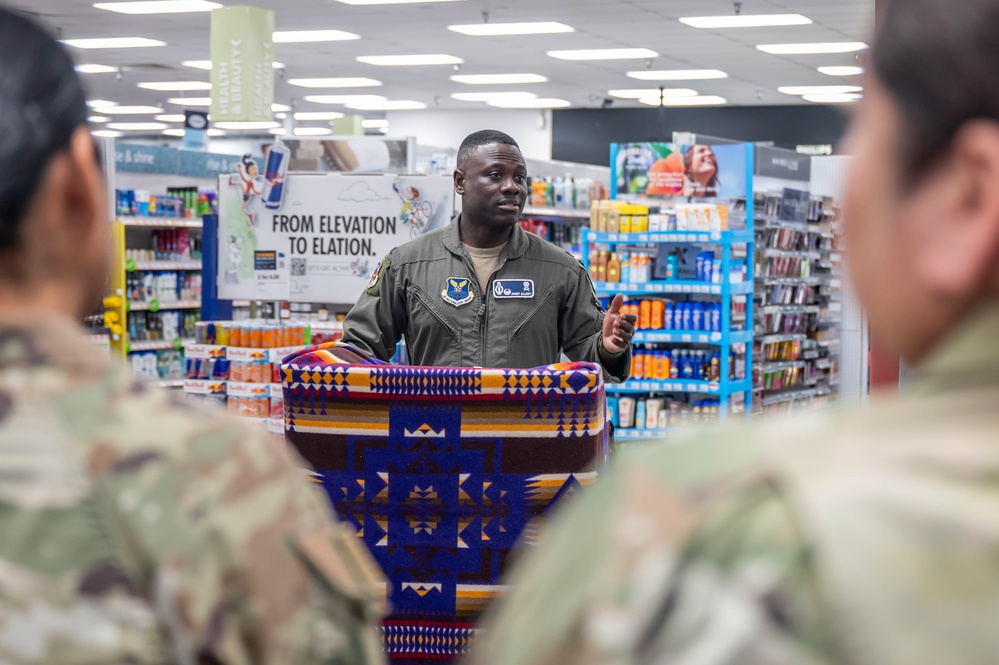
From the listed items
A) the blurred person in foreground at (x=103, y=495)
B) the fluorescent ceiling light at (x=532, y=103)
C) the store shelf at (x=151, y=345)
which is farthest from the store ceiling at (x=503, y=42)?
the blurred person in foreground at (x=103, y=495)

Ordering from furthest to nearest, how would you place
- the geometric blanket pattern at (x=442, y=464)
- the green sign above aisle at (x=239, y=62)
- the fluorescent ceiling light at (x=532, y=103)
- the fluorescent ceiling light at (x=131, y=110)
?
1. the fluorescent ceiling light at (x=131, y=110)
2. the fluorescent ceiling light at (x=532, y=103)
3. the green sign above aisle at (x=239, y=62)
4. the geometric blanket pattern at (x=442, y=464)

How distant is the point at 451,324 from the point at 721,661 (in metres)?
3.21

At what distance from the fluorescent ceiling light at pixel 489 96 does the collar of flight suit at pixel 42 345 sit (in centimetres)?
2050

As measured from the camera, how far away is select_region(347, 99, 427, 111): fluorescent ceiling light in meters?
22.5

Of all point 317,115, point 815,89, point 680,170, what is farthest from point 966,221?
point 317,115

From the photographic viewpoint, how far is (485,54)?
16.7m

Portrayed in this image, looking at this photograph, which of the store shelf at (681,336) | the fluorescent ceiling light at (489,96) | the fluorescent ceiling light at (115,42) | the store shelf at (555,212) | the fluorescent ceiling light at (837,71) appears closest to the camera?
the store shelf at (681,336)

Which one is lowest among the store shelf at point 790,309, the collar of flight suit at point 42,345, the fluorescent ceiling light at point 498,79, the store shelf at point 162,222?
the store shelf at point 790,309

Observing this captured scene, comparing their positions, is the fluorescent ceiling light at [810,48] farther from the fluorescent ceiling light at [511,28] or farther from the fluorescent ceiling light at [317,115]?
the fluorescent ceiling light at [317,115]

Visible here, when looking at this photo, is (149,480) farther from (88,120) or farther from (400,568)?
(400,568)

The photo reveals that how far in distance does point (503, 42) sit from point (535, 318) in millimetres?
12595

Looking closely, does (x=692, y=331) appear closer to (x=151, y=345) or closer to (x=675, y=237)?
(x=675, y=237)

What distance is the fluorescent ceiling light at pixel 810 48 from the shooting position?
50.3 feet

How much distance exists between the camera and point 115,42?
16.1 metres
